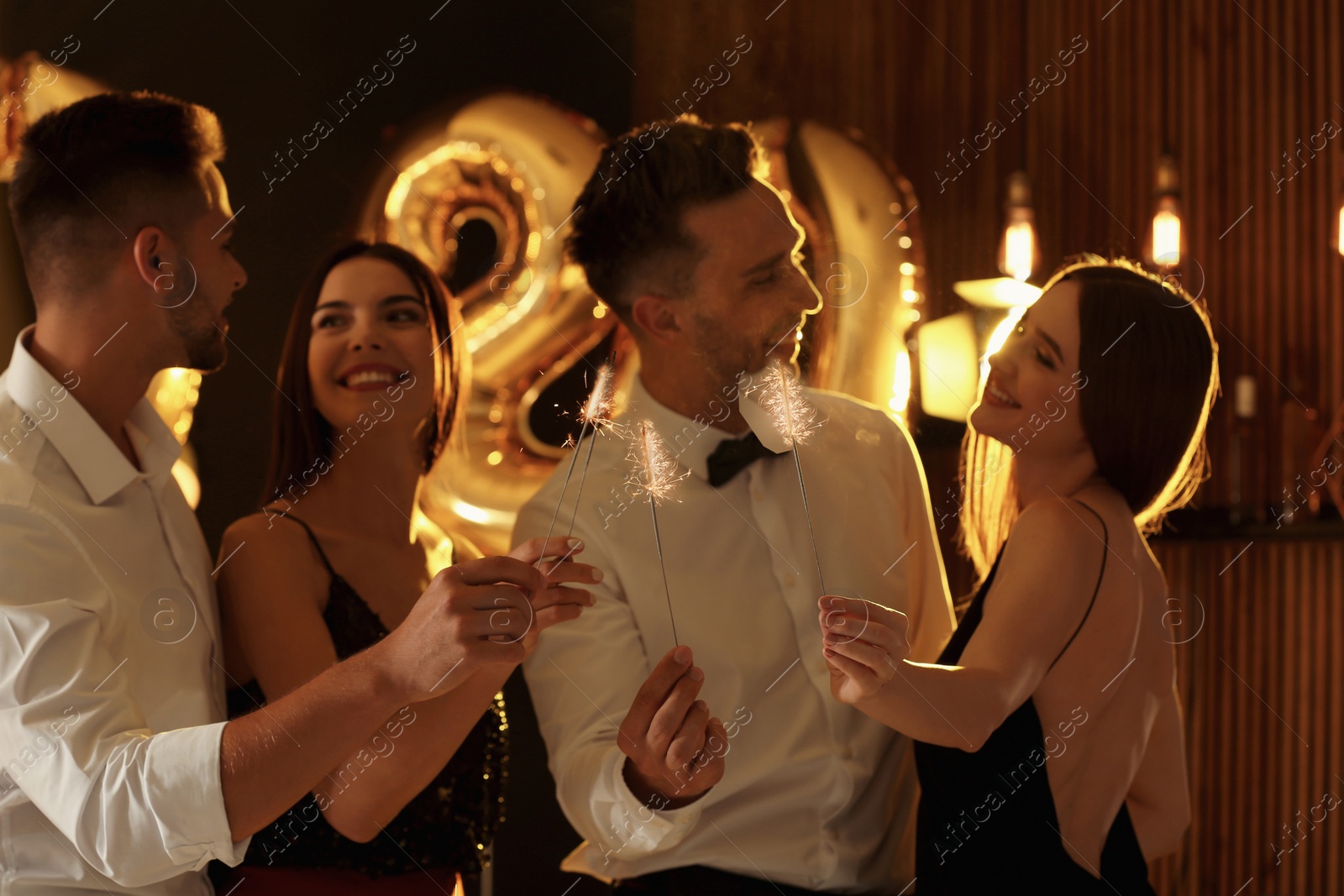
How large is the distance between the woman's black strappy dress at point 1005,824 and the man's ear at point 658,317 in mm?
565

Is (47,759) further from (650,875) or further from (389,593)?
(650,875)

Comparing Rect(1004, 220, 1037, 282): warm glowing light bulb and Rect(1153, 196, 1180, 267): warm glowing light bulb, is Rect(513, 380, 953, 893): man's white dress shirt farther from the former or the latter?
Rect(1153, 196, 1180, 267): warm glowing light bulb

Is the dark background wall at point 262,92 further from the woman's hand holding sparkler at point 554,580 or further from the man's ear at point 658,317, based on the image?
the woman's hand holding sparkler at point 554,580

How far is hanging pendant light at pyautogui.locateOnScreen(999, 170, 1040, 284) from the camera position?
6.64 feet

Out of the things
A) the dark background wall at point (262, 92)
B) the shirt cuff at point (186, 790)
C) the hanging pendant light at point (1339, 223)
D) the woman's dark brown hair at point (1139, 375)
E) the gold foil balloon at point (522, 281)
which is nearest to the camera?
the shirt cuff at point (186, 790)

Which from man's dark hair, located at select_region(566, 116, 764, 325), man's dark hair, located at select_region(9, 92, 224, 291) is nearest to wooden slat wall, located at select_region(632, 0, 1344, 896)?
man's dark hair, located at select_region(566, 116, 764, 325)

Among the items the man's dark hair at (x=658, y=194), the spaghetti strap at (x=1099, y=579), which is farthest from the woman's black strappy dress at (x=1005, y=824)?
the man's dark hair at (x=658, y=194)

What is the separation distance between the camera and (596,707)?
1408mm

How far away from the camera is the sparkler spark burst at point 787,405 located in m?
1.50

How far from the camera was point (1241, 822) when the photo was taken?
2.54 metres

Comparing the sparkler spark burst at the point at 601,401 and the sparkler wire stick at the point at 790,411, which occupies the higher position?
the sparkler spark burst at the point at 601,401

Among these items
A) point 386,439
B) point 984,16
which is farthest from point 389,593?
point 984,16

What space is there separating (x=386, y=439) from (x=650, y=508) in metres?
0.38

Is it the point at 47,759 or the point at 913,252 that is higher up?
the point at 47,759
